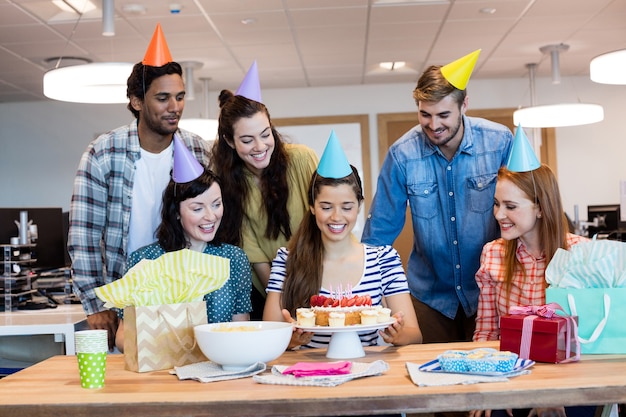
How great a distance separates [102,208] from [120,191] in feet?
0.30

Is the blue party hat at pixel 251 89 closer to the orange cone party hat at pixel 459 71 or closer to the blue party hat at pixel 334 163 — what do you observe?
the blue party hat at pixel 334 163

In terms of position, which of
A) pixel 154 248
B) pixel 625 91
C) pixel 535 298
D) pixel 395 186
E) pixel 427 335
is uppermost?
pixel 625 91

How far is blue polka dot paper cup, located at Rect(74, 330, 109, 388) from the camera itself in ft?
4.86

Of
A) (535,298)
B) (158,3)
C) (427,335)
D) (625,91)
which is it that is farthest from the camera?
(625,91)

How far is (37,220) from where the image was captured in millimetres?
4137

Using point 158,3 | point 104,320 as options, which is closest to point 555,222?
point 104,320

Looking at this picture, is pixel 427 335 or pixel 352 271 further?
pixel 427 335

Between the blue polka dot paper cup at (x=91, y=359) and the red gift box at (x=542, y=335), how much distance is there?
2.82 ft

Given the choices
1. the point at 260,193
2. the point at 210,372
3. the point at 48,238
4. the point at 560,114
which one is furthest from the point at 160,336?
the point at 560,114

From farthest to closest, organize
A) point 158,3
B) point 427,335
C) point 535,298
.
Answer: point 158,3 < point 427,335 < point 535,298

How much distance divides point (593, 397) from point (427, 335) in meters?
1.34

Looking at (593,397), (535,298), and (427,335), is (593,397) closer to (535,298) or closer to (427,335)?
(535,298)

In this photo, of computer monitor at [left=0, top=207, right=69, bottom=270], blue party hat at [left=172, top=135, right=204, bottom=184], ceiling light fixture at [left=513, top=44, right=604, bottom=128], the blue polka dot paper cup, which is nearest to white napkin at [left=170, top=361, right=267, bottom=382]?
the blue polka dot paper cup

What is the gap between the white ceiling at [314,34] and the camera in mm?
4902
